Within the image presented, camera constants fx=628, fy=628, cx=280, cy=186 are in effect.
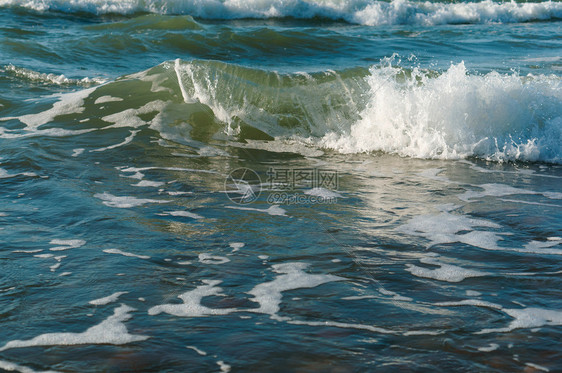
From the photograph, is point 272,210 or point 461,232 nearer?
point 461,232

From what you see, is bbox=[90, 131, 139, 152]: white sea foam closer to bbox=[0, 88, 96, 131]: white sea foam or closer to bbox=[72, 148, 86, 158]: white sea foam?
bbox=[72, 148, 86, 158]: white sea foam

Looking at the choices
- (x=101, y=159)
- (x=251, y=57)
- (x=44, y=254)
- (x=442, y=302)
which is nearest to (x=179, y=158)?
(x=101, y=159)

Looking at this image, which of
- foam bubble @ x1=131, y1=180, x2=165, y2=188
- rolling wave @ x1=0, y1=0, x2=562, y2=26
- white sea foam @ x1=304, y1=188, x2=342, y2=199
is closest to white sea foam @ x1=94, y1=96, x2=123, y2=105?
foam bubble @ x1=131, y1=180, x2=165, y2=188

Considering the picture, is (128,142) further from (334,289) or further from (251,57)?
(251,57)

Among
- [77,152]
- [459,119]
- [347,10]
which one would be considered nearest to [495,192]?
[459,119]

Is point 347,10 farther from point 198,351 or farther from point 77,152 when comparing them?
point 198,351

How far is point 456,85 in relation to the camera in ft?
23.4

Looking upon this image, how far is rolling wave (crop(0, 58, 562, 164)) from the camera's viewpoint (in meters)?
6.80

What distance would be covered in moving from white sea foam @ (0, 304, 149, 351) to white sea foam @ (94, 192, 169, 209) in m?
1.90

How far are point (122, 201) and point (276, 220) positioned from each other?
1.24 m

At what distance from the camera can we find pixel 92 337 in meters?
2.77

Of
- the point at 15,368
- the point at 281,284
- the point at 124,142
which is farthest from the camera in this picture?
the point at 124,142

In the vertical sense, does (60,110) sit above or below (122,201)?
above

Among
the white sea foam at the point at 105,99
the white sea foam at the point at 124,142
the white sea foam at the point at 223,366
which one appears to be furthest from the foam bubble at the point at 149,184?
the white sea foam at the point at 105,99
